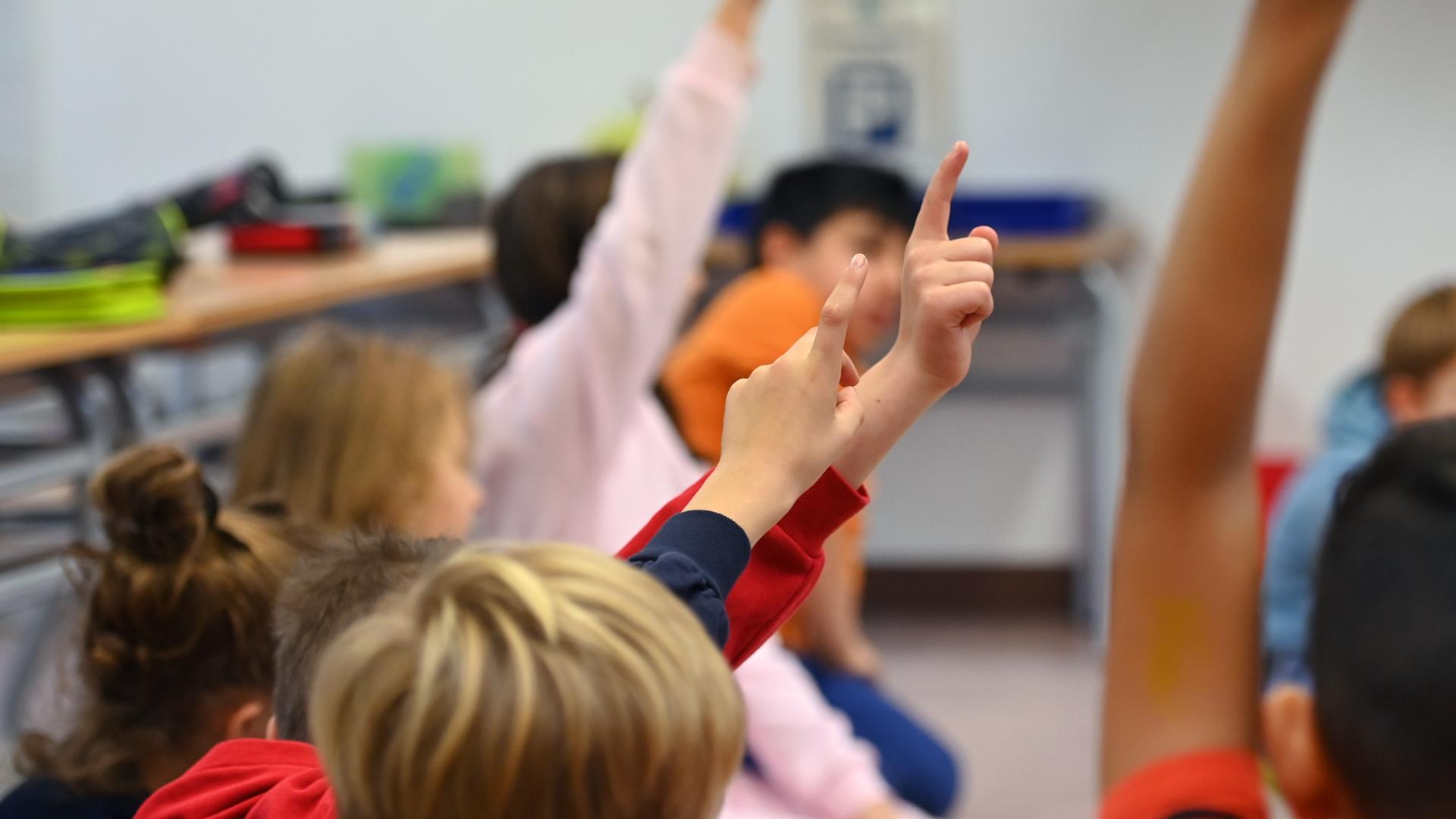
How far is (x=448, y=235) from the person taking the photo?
10.1ft

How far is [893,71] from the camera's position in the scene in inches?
124

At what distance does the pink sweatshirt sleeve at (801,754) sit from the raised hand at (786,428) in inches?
27.3

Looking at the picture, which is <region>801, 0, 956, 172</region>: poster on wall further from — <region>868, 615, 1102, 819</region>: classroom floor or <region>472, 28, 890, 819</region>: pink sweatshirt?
<region>472, 28, 890, 819</region>: pink sweatshirt

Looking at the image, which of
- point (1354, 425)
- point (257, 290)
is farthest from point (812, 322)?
point (1354, 425)

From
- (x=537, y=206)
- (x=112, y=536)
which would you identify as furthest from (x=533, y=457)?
(x=112, y=536)

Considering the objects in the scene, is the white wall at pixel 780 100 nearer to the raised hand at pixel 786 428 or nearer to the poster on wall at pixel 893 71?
the poster on wall at pixel 893 71

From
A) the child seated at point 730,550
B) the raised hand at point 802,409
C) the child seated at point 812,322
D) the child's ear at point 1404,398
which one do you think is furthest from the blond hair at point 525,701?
the child's ear at point 1404,398

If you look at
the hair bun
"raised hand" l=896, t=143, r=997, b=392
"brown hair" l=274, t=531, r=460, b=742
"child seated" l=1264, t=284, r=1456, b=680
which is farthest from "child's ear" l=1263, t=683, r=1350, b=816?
"child seated" l=1264, t=284, r=1456, b=680

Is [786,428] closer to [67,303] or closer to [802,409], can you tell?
[802,409]

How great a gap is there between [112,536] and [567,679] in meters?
0.54

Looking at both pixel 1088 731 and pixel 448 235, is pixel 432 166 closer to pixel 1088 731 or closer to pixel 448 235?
pixel 448 235

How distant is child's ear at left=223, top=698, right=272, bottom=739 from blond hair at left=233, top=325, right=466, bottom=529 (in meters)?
0.29

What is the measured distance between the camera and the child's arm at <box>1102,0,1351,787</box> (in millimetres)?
512

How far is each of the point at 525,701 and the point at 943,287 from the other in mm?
235
